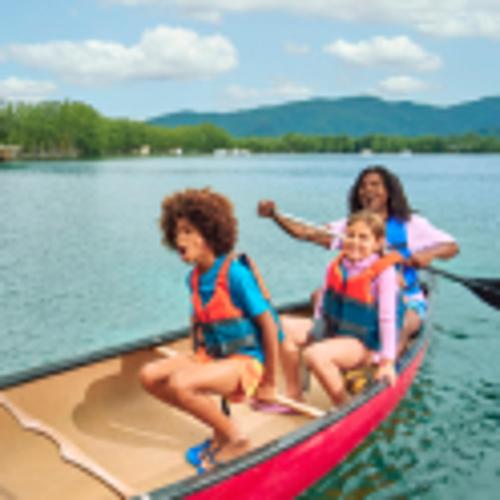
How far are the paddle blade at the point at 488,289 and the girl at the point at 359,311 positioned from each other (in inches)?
105

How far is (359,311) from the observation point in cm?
484

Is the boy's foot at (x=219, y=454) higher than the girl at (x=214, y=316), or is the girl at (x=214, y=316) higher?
the girl at (x=214, y=316)

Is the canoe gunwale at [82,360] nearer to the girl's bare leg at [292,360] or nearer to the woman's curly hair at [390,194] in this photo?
the girl's bare leg at [292,360]

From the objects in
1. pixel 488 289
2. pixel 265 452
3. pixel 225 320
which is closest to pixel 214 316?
pixel 225 320

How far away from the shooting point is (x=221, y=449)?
4.14 meters

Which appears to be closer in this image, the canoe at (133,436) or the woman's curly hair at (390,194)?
the canoe at (133,436)

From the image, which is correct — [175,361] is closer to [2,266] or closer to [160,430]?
[160,430]

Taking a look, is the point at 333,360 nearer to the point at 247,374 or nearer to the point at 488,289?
the point at 247,374

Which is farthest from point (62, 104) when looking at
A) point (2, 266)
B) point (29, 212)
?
point (2, 266)

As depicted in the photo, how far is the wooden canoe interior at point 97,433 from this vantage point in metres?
4.09

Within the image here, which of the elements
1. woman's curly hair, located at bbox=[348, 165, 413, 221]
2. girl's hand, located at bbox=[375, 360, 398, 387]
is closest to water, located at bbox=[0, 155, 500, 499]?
girl's hand, located at bbox=[375, 360, 398, 387]

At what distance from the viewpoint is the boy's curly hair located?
11.9 ft

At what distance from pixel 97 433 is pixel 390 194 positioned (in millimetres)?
3230

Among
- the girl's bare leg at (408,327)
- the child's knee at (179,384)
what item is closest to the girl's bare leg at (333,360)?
the girl's bare leg at (408,327)
